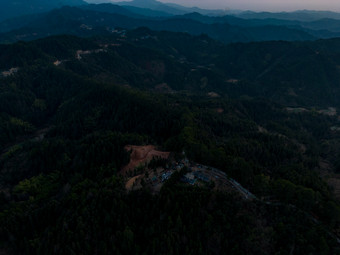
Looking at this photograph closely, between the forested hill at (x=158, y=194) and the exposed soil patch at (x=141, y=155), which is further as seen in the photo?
the exposed soil patch at (x=141, y=155)

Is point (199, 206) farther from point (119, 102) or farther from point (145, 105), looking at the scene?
point (119, 102)

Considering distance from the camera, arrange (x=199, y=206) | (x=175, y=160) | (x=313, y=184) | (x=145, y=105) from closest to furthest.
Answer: (x=199, y=206), (x=313, y=184), (x=175, y=160), (x=145, y=105)

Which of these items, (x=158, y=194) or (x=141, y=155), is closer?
(x=158, y=194)

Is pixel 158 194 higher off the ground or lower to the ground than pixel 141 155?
higher

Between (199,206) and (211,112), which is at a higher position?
(199,206)

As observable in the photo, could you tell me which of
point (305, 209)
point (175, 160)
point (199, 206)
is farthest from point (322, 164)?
point (199, 206)

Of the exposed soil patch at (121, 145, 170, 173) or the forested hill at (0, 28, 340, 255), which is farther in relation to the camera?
the exposed soil patch at (121, 145, 170, 173)

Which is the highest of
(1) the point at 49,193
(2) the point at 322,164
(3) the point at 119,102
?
(3) the point at 119,102

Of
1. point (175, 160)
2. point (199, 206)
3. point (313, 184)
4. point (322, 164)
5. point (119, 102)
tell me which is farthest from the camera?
point (119, 102)

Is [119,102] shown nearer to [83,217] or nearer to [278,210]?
[83,217]

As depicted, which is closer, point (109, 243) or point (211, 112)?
point (109, 243)
